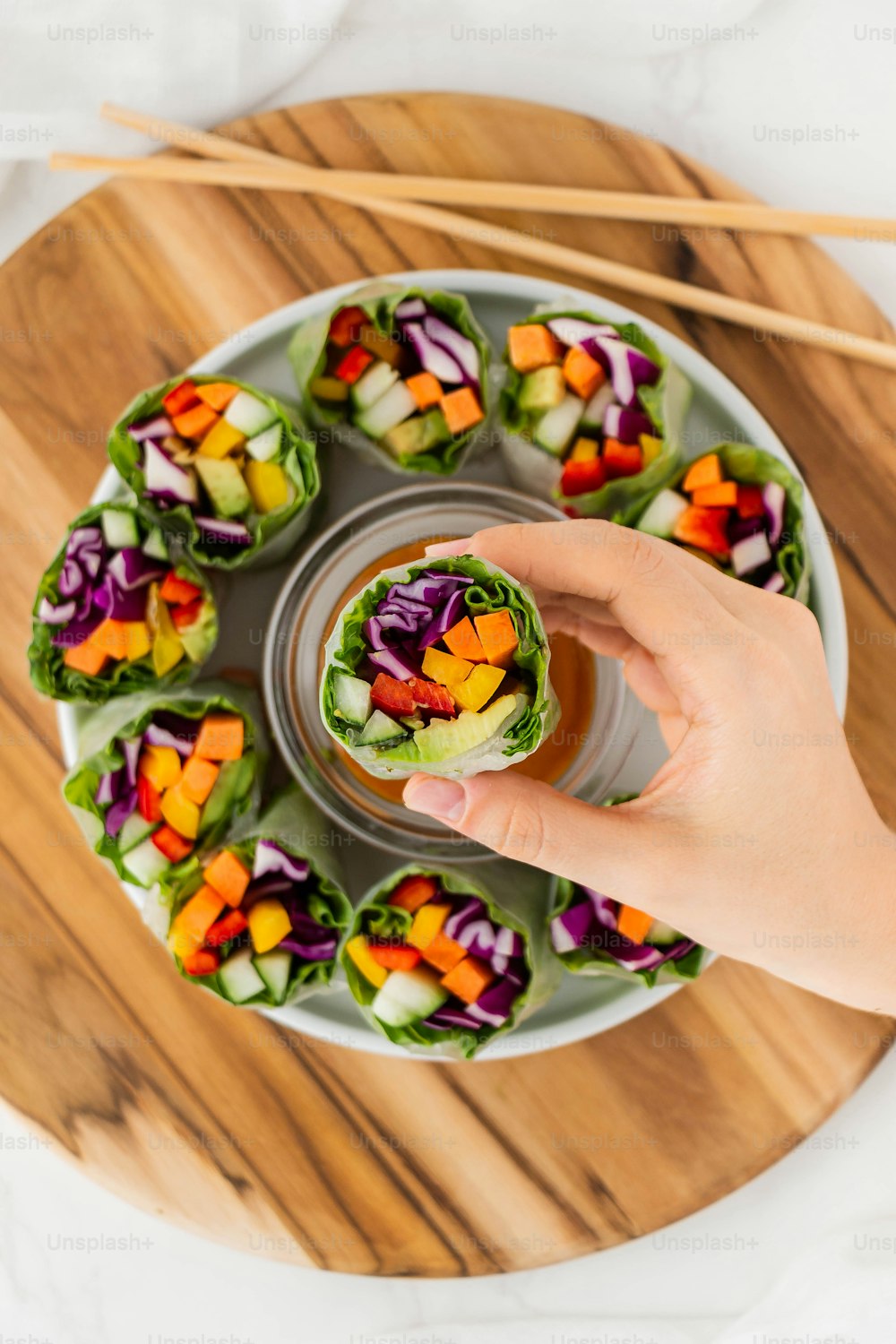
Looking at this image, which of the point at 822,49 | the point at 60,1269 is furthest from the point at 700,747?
the point at 60,1269

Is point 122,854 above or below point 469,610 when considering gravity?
below

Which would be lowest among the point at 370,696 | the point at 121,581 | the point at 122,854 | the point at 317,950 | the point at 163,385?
the point at 317,950

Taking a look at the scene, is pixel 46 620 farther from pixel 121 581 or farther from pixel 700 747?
pixel 700 747

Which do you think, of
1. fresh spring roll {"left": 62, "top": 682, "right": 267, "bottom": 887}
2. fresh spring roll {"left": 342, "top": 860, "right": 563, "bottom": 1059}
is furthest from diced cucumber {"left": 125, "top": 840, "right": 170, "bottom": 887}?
fresh spring roll {"left": 342, "top": 860, "right": 563, "bottom": 1059}

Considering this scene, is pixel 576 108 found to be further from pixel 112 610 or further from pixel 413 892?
pixel 413 892

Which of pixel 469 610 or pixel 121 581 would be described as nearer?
pixel 469 610

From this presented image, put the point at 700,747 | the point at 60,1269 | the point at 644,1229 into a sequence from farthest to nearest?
1. the point at 60,1269
2. the point at 644,1229
3. the point at 700,747

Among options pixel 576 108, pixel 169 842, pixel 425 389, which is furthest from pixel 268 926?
pixel 576 108
